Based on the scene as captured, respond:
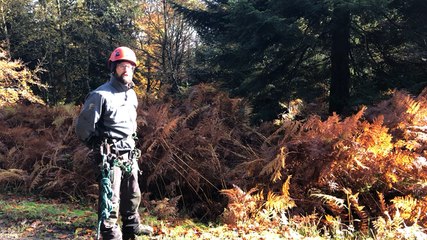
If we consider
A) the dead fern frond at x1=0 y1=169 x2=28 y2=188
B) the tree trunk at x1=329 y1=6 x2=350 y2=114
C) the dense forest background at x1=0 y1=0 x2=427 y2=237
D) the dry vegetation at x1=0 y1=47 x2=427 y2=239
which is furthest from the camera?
the tree trunk at x1=329 y1=6 x2=350 y2=114

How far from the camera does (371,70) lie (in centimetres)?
1056

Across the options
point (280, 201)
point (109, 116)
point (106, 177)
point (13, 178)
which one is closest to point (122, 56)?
point (109, 116)

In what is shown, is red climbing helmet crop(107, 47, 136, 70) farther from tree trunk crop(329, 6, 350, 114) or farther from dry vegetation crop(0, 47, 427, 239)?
tree trunk crop(329, 6, 350, 114)

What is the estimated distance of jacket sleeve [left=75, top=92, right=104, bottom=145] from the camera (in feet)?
12.8

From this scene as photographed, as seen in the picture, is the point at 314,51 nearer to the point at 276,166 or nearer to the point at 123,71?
the point at 276,166

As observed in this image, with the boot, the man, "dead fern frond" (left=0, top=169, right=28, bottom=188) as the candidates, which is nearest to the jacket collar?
the man

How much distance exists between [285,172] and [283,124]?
1.25 meters

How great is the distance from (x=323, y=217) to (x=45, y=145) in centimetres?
596

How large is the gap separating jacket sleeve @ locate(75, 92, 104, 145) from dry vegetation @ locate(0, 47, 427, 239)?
2.14 meters

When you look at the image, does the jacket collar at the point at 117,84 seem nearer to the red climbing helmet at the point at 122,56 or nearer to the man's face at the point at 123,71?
the man's face at the point at 123,71

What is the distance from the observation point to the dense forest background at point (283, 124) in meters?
5.38

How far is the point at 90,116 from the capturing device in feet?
12.8

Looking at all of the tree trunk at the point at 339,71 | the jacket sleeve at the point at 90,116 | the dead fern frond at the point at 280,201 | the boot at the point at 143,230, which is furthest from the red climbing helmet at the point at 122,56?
the tree trunk at the point at 339,71

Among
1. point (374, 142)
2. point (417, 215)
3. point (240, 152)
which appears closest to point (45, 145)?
point (240, 152)
